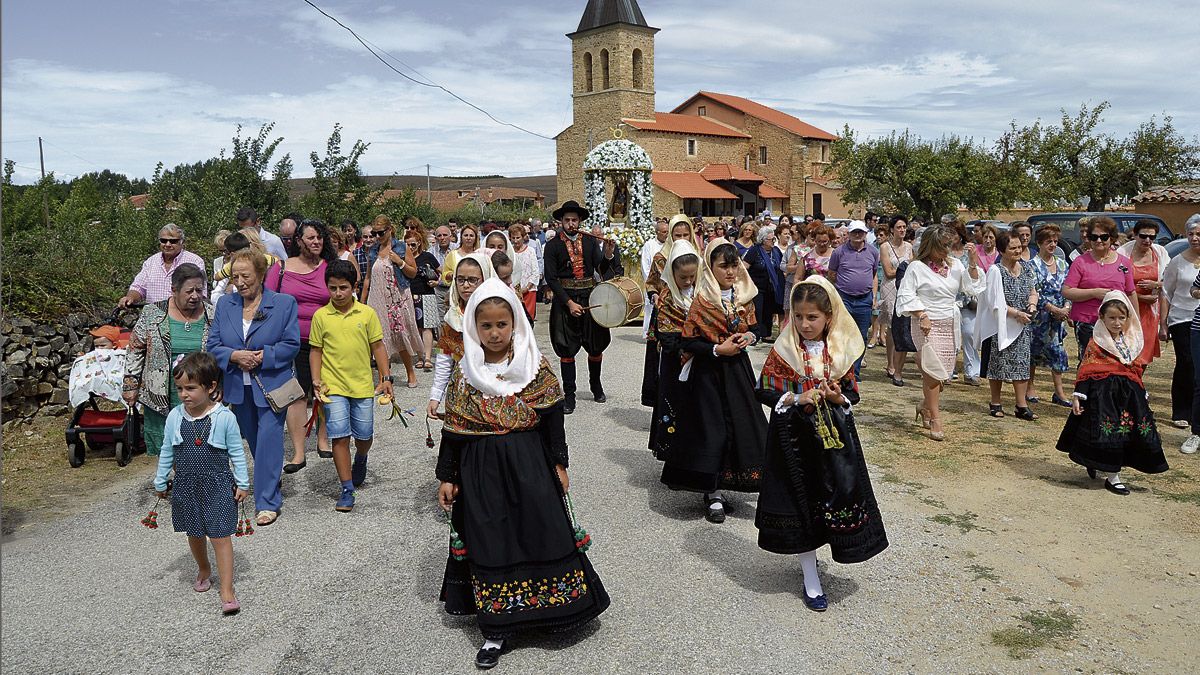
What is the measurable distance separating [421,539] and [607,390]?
4690 mm

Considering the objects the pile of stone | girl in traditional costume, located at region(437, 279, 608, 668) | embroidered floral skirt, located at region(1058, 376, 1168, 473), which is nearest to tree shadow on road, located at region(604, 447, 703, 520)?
girl in traditional costume, located at region(437, 279, 608, 668)

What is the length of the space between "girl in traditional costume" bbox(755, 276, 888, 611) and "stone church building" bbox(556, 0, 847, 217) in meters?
53.5

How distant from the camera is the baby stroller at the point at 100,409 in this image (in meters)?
7.21

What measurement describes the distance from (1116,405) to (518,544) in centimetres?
467

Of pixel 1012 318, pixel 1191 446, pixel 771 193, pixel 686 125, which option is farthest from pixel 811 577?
pixel 771 193

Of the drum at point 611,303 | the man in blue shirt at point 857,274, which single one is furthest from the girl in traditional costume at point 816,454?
the man in blue shirt at point 857,274

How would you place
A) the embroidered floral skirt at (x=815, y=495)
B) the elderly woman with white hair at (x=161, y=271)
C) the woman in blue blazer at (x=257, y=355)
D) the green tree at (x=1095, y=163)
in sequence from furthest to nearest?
the green tree at (x=1095, y=163) → the elderly woman with white hair at (x=161, y=271) → the woman in blue blazer at (x=257, y=355) → the embroidered floral skirt at (x=815, y=495)

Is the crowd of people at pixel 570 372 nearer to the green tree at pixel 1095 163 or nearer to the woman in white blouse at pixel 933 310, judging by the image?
the woman in white blouse at pixel 933 310

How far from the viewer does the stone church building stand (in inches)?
2377

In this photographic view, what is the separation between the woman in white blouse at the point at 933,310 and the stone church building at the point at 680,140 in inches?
1969

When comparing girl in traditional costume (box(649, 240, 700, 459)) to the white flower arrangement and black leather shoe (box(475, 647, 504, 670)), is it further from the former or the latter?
the white flower arrangement

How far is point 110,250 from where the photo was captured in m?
10.9

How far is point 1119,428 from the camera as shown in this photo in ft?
20.8

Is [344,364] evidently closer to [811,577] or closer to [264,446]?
[264,446]
